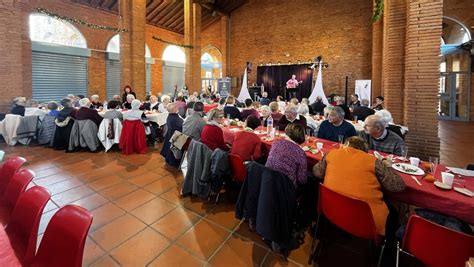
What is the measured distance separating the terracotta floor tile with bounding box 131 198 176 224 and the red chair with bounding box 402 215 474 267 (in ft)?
7.83

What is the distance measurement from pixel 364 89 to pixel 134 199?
10.3 metres

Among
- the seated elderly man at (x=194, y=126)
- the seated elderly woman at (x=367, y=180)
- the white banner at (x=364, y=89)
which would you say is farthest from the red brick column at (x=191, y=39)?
the seated elderly woman at (x=367, y=180)

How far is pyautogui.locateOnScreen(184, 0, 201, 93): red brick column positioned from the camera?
38.0 ft

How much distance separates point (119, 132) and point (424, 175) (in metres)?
5.41

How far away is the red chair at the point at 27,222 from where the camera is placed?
48.8 inches

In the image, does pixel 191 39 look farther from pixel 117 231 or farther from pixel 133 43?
pixel 117 231

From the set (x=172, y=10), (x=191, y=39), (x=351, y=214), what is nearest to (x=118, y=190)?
(x=351, y=214)

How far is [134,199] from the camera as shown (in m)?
3.16

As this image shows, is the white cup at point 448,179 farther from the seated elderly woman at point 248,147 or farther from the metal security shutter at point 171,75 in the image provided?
the metal security shutter at point 171,75

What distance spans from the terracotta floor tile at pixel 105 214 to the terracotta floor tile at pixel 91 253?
297mm

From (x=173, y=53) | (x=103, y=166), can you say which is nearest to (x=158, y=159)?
(x=103, y=166)

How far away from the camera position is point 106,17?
11461mm

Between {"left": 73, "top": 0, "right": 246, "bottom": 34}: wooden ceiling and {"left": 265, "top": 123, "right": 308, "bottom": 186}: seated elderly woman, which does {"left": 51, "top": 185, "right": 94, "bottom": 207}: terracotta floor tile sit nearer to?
{"left": 265, "top": 123, "right": 308, "bottom": 186}: seated elderly woman

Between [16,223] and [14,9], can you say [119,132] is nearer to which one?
[16,223]
